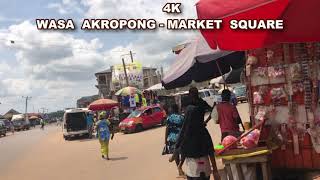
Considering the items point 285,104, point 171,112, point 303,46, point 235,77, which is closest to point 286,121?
point 285,104

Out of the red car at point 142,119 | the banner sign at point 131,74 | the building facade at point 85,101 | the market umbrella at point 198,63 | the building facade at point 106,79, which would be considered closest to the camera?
the market umbrella at point 198,63

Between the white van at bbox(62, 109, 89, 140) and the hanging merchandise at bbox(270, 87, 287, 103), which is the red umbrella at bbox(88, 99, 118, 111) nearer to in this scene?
the white van at bbox(62, 109, 89, 140)

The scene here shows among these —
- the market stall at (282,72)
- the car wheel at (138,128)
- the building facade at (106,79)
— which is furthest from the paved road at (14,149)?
the building facade at (106,79)

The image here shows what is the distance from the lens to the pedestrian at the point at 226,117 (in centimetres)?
826

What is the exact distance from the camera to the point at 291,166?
655 cm

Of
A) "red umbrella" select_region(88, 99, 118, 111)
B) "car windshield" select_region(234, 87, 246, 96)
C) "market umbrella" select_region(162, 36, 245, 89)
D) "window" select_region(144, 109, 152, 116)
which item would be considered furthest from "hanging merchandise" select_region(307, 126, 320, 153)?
"car windshield" select_region(234, 87, 246, 96)

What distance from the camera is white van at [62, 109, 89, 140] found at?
32.4 metres

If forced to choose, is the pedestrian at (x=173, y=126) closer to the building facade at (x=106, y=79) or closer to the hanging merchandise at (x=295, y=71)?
the hanging merchandise at (x=295, y=71)

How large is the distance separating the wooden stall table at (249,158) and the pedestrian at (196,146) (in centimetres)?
22

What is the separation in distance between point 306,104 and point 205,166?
1.55 meters

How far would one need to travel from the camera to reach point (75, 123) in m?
32.7

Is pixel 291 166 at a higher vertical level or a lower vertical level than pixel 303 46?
lower

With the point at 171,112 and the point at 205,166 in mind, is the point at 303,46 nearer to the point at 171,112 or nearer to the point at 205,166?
the point at 205,166

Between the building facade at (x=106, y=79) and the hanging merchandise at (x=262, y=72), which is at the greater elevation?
the building facade at (x=106, y=79)
